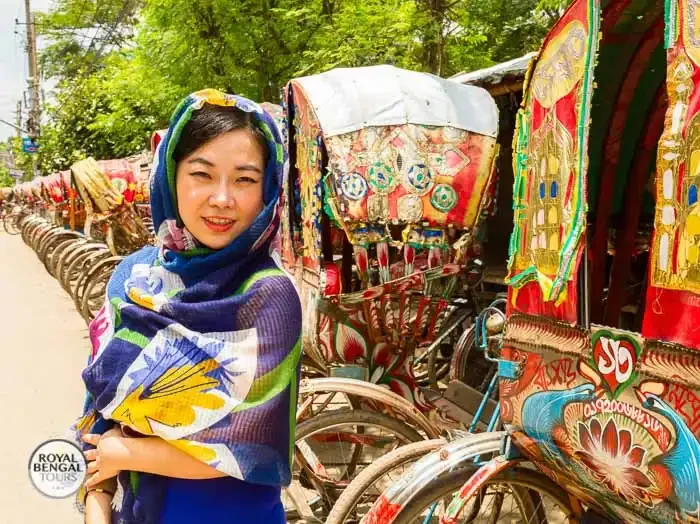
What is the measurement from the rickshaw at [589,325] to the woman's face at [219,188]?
3.02 feet

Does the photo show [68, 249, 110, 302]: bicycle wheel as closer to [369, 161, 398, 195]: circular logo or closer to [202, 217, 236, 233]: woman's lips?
[369, 161, 398, 195]: circular logo

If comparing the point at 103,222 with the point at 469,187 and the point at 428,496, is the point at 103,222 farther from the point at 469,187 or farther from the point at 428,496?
the point at 428,496

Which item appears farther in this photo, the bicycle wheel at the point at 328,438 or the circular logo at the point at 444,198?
Answer: the circular logo at the point at 444,198

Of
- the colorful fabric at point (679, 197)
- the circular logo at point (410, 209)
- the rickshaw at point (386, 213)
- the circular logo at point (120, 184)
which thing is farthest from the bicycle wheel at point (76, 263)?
the colorful fabric at point (679, 197)

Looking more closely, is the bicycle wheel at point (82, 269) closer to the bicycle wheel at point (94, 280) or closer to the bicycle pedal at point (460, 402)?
the bicycle wheel at point (94, 280)

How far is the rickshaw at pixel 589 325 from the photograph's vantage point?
64.8 inches

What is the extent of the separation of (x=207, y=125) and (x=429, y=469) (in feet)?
4.49

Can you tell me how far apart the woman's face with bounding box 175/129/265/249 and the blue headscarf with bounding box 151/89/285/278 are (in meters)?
0.03

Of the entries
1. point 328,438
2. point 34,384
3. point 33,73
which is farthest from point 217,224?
point 33,73

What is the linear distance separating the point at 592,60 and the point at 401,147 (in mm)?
2109

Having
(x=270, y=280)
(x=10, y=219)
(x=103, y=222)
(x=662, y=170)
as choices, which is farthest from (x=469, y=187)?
(x=10, y=219)

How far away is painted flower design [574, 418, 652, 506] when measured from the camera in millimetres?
1804

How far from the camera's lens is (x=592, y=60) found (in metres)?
1.92

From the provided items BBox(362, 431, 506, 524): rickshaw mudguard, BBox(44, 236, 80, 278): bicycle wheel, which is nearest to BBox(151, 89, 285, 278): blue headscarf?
BBox(362, 431, 506, 524): rickshaw mudguard
